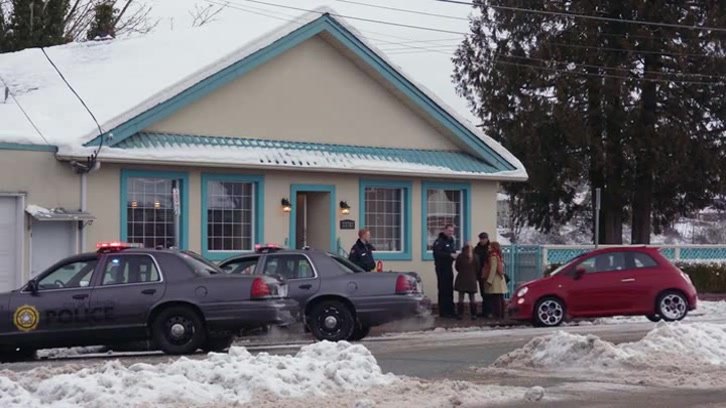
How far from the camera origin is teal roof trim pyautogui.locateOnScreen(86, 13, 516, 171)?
2364 centimetres

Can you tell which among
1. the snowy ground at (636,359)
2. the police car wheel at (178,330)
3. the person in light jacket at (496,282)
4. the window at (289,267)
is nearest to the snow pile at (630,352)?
the snowy ground at (636,359)

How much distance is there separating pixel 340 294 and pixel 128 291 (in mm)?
3504

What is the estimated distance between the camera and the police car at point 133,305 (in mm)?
17469

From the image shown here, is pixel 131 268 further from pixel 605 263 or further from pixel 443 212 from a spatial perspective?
pixel 443 212

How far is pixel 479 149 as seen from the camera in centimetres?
2906

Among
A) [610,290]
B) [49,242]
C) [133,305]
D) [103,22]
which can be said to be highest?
[103,22]

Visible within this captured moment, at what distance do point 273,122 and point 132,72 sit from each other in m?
3.08

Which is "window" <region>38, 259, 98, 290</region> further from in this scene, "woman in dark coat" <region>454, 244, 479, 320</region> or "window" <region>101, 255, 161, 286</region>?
"woman in dark coat" <region>454, 244, 479, 320</region>

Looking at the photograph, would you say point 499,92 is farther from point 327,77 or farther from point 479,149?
point 327,77

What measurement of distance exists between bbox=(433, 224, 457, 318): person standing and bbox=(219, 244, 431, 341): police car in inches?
226

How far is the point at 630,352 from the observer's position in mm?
15695

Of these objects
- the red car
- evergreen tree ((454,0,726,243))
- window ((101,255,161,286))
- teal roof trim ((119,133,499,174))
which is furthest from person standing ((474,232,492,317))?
evergreen tree ((454,0,726,243))

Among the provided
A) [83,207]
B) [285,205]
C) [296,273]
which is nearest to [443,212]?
[285,205]

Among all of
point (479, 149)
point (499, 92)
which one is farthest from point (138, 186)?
point (499, 92)
